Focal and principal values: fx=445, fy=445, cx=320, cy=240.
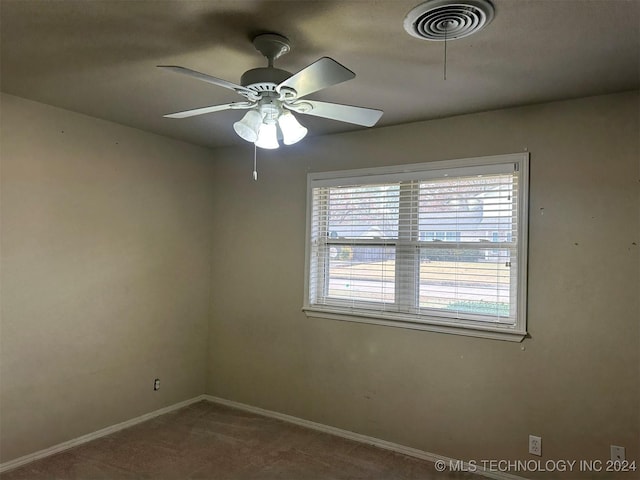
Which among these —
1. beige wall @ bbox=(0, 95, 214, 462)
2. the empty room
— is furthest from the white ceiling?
beige wall @ bbox=(0, 95, 214, 462)

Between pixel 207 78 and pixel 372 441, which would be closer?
pixel 207 78

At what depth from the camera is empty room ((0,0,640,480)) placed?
6.67 feet

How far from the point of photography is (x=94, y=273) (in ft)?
11.0

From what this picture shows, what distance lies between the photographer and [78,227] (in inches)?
128

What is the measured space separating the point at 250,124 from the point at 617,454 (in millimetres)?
2738

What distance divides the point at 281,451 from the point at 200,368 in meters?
1.39

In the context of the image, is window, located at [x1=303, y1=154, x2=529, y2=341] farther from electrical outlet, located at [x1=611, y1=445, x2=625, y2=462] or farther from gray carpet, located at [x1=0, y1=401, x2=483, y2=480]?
gray carpet, located at [x1=0, y1=401, x2=483, y2=480]

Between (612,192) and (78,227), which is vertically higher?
(612,192)

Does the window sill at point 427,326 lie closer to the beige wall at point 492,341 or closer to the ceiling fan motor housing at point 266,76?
the beige wall at point 492,341

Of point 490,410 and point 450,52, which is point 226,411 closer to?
point 490,410

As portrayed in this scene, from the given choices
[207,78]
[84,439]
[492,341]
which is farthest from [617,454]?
[84,439]

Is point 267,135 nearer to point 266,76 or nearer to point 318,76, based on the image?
point 266,76

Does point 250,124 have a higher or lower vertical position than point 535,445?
higher

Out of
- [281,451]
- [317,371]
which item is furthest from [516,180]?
[281,451]
